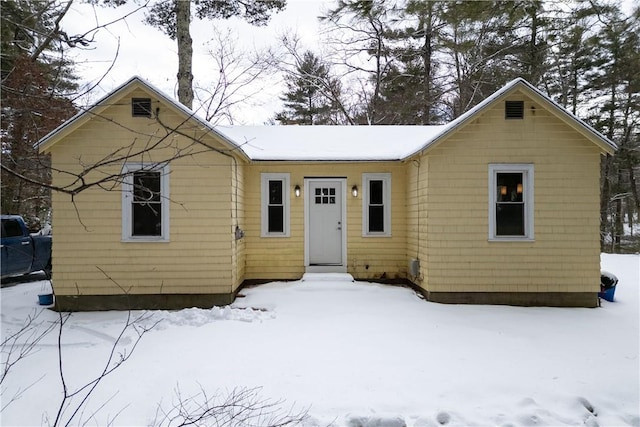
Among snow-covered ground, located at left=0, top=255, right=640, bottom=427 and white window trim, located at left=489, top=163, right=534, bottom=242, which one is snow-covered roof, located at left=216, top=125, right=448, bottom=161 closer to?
white window trim, located at left=489, top=163, right=534, bottom=242

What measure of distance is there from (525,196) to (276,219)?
5.49 metres

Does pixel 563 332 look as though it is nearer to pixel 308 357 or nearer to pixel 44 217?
pixel 308 357

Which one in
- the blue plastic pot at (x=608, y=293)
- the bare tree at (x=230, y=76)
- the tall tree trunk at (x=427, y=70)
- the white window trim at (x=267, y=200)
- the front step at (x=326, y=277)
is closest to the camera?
the blue plastic pot at (x=608, y=293)

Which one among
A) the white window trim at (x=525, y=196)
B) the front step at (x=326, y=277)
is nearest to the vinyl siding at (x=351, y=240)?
the front step at (x=326, y=277)

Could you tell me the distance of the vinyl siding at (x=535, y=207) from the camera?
7398mm

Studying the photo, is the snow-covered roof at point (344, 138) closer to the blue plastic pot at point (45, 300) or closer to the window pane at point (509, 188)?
the window pane at point (509, 188)

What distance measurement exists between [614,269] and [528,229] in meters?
5.77

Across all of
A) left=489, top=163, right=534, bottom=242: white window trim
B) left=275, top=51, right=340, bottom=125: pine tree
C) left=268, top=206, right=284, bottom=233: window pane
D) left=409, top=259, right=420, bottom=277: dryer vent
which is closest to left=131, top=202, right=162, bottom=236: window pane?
left=268, top=206, right=284, bottom=233: window pane

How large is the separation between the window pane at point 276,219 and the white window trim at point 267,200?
0.27 feet

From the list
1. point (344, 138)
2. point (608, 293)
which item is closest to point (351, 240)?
point (344, 138)

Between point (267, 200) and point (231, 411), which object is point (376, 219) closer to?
point (267, 200)

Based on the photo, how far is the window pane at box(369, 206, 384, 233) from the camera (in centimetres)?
921

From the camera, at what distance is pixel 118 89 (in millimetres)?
6840

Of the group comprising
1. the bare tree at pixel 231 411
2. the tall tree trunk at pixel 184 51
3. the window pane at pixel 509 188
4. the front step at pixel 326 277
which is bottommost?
the bare tree at pixel 231 411
